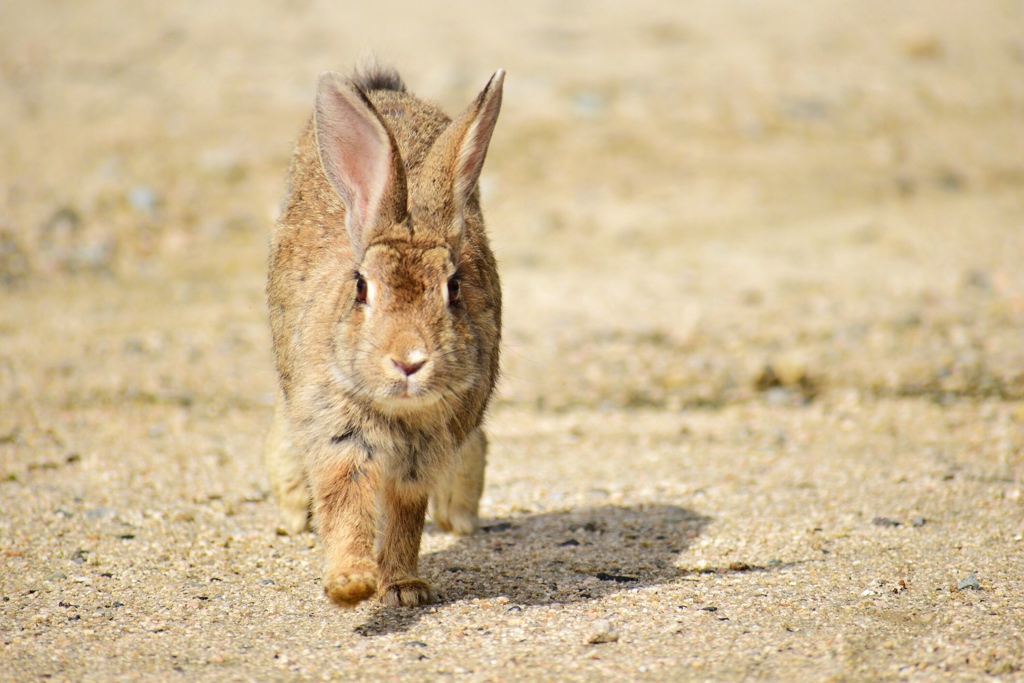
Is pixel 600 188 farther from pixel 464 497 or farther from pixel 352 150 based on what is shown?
pixel 352 150

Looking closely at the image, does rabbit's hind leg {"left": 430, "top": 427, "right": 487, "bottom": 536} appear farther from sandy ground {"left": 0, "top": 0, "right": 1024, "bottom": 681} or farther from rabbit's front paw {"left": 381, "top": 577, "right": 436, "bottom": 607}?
rabbit's front paw {"left": 381, "top": 577, "right": 436, "bottom": 607}

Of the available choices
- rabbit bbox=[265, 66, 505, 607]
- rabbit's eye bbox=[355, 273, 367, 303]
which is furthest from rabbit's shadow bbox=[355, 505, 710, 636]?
rabbit's eye bbox=[355, 273, 367, 303]

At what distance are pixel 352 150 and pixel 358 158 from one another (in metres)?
0.04

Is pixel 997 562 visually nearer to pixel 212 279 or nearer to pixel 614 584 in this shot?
pixel 614 584

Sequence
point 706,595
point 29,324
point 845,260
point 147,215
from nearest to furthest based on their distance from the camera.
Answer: point 706,595
point 29,324
point 845,260
point 147,215

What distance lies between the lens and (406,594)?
14.8 feet

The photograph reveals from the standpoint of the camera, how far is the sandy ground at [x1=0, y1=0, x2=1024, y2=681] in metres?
4.24

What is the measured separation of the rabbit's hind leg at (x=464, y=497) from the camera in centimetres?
536

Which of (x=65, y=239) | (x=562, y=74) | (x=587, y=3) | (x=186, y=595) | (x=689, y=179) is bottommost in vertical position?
(x=186, y=595)

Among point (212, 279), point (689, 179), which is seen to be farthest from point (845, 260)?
point (212, 279)

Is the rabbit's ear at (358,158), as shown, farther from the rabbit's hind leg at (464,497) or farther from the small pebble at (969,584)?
the small pebble at (969,584)

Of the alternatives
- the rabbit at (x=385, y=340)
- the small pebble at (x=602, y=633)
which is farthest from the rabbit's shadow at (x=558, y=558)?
the small pebble at (x=602, y=633)

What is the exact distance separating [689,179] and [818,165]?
1505mm

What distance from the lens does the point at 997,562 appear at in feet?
15.6
